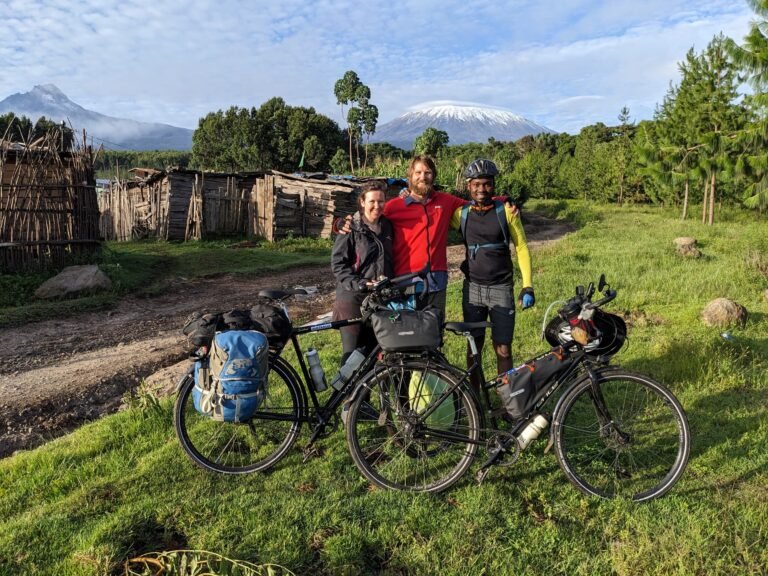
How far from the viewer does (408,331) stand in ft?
10.7

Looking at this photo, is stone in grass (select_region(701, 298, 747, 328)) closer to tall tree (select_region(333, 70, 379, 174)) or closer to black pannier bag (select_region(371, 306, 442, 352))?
black pannier bag (select_region(371, 306, 442, 352))

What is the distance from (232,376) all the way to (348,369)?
784mm

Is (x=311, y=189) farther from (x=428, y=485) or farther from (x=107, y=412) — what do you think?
(x=428, y=485)

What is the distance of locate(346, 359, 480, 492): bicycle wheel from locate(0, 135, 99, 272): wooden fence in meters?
10.3

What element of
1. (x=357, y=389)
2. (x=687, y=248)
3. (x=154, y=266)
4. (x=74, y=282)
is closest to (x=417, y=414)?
(x=357, y=389)

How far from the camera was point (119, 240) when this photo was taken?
2011 cm

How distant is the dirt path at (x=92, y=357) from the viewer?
5133 mm

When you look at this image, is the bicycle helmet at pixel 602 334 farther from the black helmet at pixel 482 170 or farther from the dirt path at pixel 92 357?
the dirt path at pixel 92 357

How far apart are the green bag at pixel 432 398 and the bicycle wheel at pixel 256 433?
2.74 feet

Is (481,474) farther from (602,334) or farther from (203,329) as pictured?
Result: (203,329)

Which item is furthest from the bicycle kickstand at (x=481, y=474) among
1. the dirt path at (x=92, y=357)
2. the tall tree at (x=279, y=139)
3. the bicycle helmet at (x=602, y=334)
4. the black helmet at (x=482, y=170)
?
the tall tree at (x=279, y=139)

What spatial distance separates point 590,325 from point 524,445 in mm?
889

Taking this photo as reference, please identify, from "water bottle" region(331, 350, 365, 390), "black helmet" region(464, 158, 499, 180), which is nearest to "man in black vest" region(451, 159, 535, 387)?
"black helmet" region(464, 158, 499, 180)

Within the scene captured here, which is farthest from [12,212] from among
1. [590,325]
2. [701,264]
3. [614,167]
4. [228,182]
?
[614,167]
